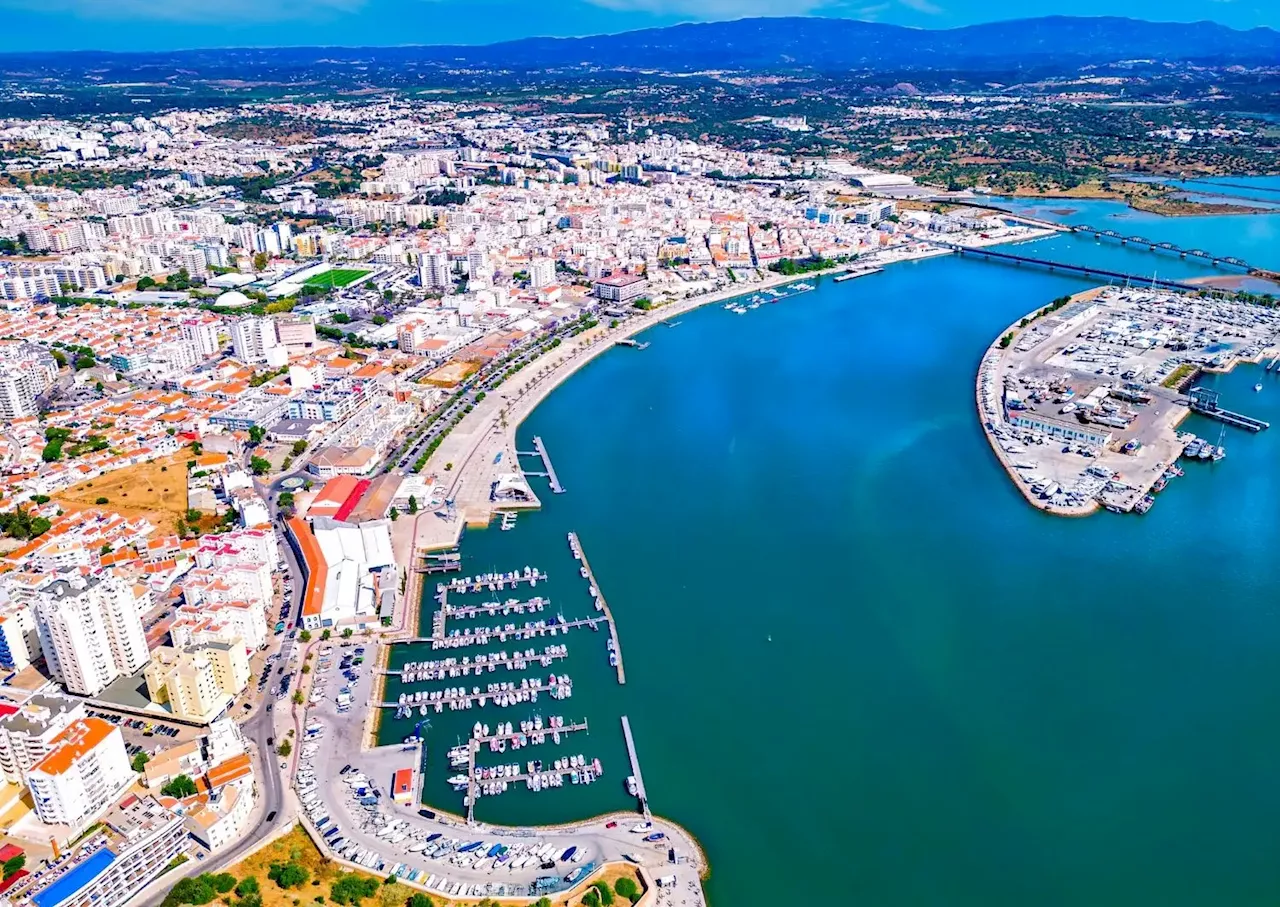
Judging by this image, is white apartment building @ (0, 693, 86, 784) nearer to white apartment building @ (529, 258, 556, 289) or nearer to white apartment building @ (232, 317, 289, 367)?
white apartment building @ (232, 317, 289, 367)

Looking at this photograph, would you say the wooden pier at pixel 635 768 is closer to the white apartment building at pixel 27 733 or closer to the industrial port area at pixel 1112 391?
the white apartment building at pixel 27 733

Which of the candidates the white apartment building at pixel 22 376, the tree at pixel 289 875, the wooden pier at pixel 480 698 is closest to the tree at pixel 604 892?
the tree at pixel 289 875

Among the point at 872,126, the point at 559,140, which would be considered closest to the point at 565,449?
the point at 559,140

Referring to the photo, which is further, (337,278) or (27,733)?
(337,278)

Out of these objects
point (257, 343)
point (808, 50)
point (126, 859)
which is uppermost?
point (808, 50)

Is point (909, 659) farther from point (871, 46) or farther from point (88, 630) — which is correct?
point (871, 46)

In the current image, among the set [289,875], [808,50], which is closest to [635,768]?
[289,875]
